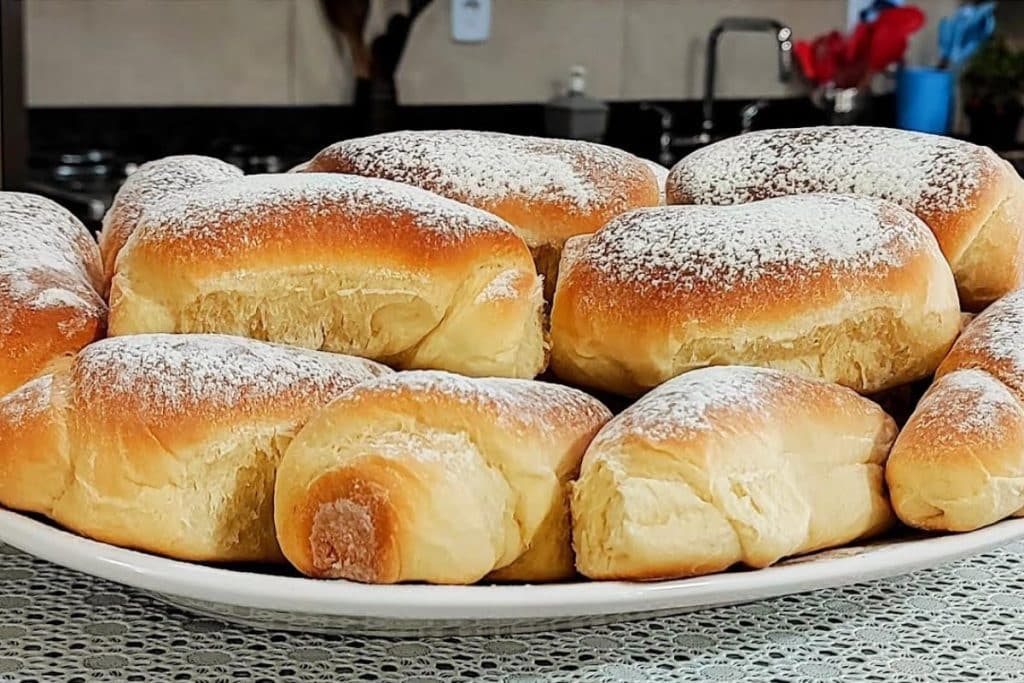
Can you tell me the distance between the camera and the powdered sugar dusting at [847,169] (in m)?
0.78

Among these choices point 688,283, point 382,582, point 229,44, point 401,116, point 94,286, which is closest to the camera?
point 382,582

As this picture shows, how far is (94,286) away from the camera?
0.80 metres

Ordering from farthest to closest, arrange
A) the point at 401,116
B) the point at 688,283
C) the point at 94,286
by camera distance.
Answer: the point at 401,116 → the point at 94,286 → the point at 688,283

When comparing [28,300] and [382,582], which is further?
[28,300]

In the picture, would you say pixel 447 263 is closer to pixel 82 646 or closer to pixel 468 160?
pixel 468 160

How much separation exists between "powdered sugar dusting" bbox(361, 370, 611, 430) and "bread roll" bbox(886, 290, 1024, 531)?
15cm

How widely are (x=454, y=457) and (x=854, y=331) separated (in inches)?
9.6

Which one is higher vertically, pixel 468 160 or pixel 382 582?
pixel 468 160

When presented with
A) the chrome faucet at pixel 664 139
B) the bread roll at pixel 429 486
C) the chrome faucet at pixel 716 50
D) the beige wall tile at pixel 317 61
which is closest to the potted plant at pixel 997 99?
the chrome faucet at pixel 716 50

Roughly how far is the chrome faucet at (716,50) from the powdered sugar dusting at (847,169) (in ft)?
7.53

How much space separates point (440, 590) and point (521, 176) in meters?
0.34

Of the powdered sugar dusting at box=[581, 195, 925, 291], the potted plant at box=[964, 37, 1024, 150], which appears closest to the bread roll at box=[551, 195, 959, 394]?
the powdered sugar dusting at box=[581, 195, 925, 291]

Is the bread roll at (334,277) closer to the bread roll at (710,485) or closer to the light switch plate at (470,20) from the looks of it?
the bread roll at (710,485)

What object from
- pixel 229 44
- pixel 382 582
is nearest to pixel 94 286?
pixel 382 582
